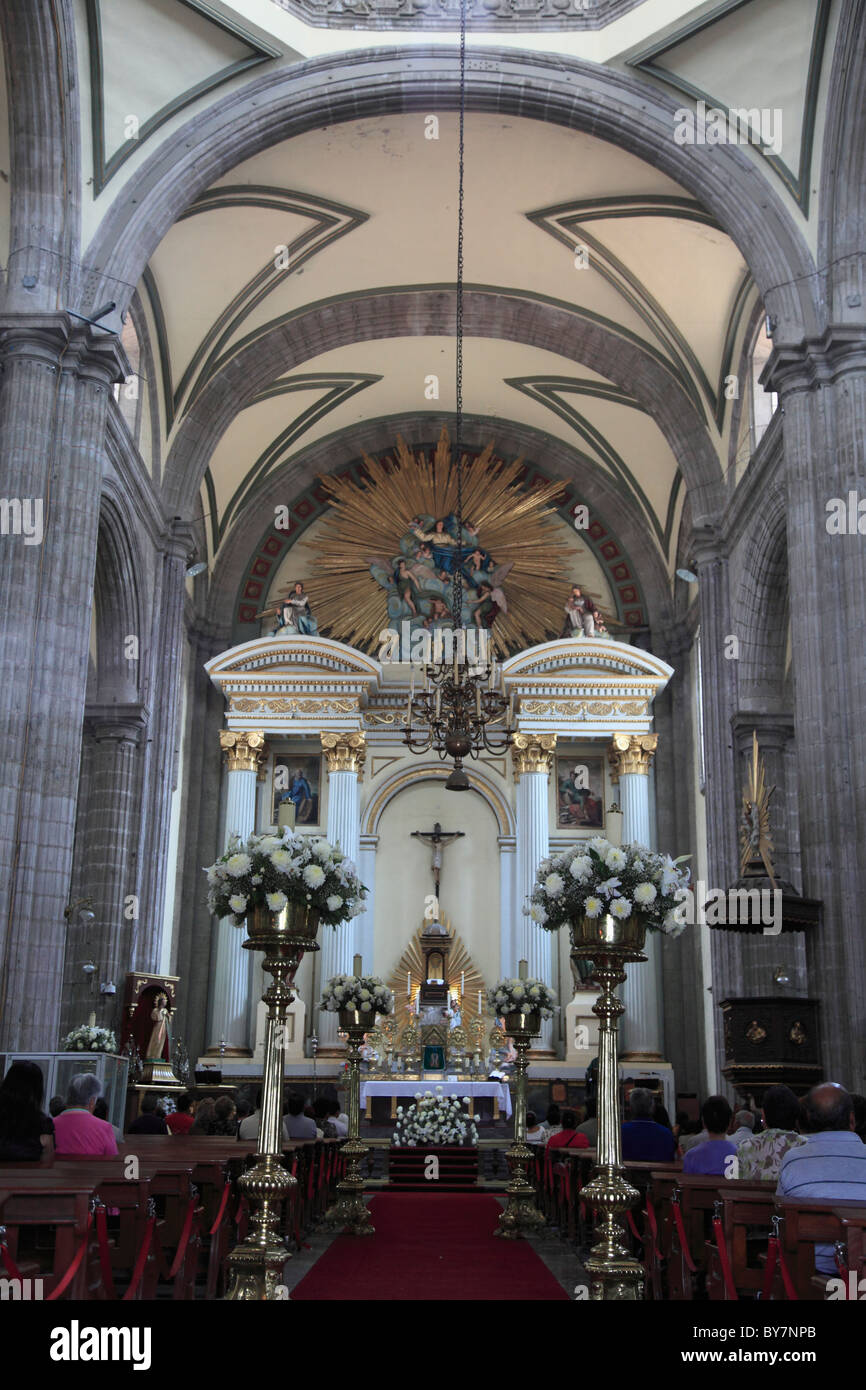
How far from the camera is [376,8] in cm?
1255

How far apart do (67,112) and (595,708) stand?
32.7 ft

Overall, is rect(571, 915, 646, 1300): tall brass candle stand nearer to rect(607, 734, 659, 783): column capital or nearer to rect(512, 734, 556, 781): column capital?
rect(512, 734, 556, 781): column capital

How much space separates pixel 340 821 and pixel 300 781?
1.32 m

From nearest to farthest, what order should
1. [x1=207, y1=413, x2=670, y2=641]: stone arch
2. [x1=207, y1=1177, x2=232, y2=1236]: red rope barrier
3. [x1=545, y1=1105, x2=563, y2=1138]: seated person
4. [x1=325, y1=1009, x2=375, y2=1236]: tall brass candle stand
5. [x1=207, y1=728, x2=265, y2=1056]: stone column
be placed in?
[x1=207, y1=1177, x2=232, y2=1236]: red rope barrier → [x1=325, y1=1009, x2=375, y2=1236]: tall brass candle stand → [x1=545, y1=1105, x2=563, y2=1138]: seated person → [x1=207, y1=728, x2=265, y2=1056]: stone column → [x1=207, y1=413, x2=670, y2=641]: stone arch

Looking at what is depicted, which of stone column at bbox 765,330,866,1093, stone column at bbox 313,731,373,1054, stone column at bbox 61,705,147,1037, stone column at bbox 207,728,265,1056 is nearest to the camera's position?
stone column at bbox 765,330,866,1093

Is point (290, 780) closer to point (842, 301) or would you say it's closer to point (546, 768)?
point (546, 768)

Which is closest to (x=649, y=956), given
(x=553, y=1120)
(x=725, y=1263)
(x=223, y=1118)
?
(x=553, y=1120)

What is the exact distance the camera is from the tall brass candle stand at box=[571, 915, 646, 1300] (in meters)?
5.43

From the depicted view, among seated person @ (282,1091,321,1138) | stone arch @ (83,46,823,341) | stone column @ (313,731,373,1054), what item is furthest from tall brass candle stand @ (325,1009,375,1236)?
stone column @ (313,731,373,1054)

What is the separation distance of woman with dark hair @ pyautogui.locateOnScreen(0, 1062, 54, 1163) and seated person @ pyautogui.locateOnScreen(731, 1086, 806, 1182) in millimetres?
2771

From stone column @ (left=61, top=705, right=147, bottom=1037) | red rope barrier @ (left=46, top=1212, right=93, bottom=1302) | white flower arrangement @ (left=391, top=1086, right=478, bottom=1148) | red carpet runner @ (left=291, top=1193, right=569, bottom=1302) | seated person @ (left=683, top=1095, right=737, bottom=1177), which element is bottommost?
red carpet runner @ (left=291, top=1193, right=569, bottom=1302)

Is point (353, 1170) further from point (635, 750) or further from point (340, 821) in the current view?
point (635, 750)
